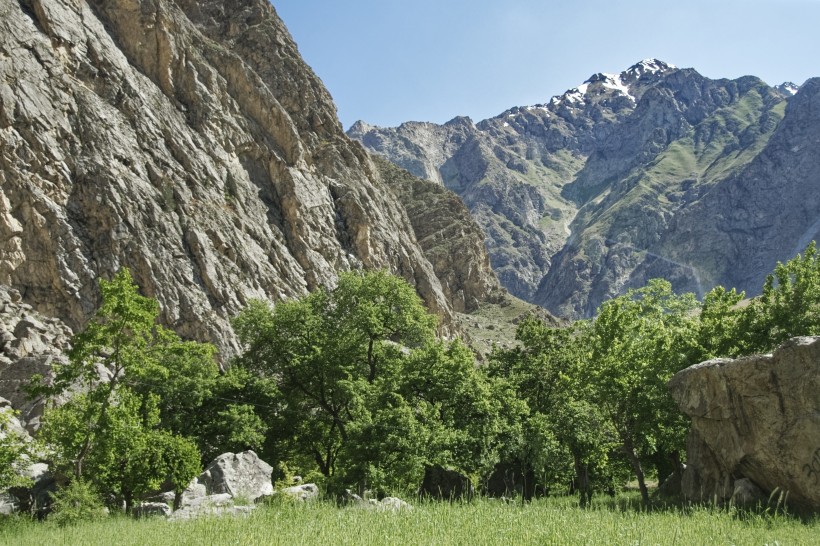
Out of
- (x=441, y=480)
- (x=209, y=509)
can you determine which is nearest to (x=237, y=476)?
(x=209, y=509)

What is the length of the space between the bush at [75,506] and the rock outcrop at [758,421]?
1976cm

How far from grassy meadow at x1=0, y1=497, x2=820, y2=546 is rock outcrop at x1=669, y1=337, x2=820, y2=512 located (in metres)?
3.54

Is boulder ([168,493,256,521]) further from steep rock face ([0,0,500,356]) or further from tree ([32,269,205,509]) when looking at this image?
steep rock face ([0,0,500,356])

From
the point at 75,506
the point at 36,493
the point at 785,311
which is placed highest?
the point at 785,311

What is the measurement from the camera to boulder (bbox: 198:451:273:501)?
2350 centimetres

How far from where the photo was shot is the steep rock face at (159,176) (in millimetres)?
65625

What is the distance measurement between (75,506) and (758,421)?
70.5 feet

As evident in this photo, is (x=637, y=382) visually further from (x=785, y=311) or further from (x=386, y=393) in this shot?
(x=386, y=393)

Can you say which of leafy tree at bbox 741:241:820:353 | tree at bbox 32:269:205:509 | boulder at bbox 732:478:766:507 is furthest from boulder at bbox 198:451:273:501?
leafy tree at bbox 741:241:820:353

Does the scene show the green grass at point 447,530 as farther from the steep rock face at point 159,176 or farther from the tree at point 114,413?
the steep rock face at point 159,176

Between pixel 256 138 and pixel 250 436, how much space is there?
8262 cm

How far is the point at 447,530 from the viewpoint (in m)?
9.77

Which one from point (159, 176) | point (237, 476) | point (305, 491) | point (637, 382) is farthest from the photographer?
point (159, 176)

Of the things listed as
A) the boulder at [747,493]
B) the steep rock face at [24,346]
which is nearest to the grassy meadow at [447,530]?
the boulder at [747,493]
